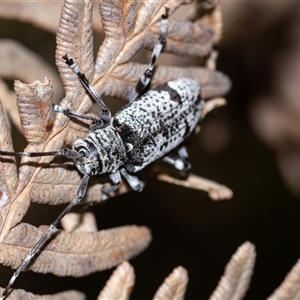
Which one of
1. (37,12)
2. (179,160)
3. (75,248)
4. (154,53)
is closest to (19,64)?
(37,12)

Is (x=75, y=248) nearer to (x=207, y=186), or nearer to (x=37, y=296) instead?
(x=37, y=296)

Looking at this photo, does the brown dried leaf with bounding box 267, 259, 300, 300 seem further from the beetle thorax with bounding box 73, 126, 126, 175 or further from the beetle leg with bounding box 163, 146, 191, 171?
the beetle thorax with bounding box 73, 126, 126, 175

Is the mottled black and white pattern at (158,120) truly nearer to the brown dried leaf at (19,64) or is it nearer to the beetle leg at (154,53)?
the beetle leg at (154,53)

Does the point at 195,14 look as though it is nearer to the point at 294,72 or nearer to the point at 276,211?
the point at 294,72

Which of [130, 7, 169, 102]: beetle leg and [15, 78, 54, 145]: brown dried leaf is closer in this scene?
[15, 78, 54, 145]: brown dried leaf

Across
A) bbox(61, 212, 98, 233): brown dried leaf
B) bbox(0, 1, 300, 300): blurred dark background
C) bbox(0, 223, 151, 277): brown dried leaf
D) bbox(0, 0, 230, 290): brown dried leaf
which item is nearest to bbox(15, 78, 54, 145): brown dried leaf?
bbox(0, 0, 230, 290): brown dried leaf

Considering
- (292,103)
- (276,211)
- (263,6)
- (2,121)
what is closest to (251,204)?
(276,211)
